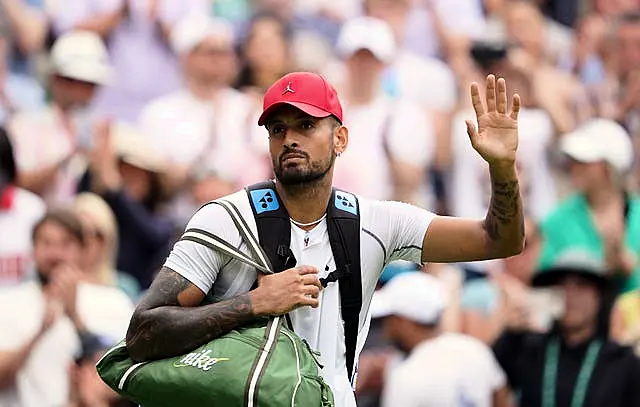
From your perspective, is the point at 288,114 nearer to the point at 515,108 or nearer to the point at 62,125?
the point at 515,108

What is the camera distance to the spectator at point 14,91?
10.5 m

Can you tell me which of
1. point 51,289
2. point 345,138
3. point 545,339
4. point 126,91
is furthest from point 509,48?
point 345,138

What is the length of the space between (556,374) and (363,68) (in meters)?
3.37

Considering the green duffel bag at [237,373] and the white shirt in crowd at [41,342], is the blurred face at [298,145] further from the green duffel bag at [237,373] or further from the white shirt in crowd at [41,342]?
the white shirt in crowd at [41,342]

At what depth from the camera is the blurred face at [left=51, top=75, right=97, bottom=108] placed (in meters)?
10.4

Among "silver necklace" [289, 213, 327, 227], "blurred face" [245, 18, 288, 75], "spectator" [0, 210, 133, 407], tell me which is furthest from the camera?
"blurred face" [245, 18, 288, 75]

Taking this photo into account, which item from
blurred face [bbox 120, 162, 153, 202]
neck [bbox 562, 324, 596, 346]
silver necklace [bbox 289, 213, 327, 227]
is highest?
silver necklace [bbox 289, 213, 327, 227]

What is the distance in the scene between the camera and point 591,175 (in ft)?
32.2

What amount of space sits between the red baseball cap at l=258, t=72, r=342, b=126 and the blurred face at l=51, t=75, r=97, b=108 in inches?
195

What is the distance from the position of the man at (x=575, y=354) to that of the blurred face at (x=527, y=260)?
1.19 m

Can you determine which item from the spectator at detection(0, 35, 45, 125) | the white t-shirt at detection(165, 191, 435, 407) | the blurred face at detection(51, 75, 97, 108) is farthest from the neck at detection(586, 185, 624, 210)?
the white t-shirt at detection(165, 191, 435, 407)

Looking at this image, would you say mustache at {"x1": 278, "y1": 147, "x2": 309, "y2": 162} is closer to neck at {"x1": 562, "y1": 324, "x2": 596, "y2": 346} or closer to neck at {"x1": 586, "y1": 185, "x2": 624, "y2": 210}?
neck at {"x1": 562, "y1": 324, "x2": 596, "y2": 346}

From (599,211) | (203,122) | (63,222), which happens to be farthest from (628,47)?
(63,222)

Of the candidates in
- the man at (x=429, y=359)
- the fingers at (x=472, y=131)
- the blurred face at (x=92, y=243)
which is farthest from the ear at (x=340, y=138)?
the blurred face at (x=92, y=243)
